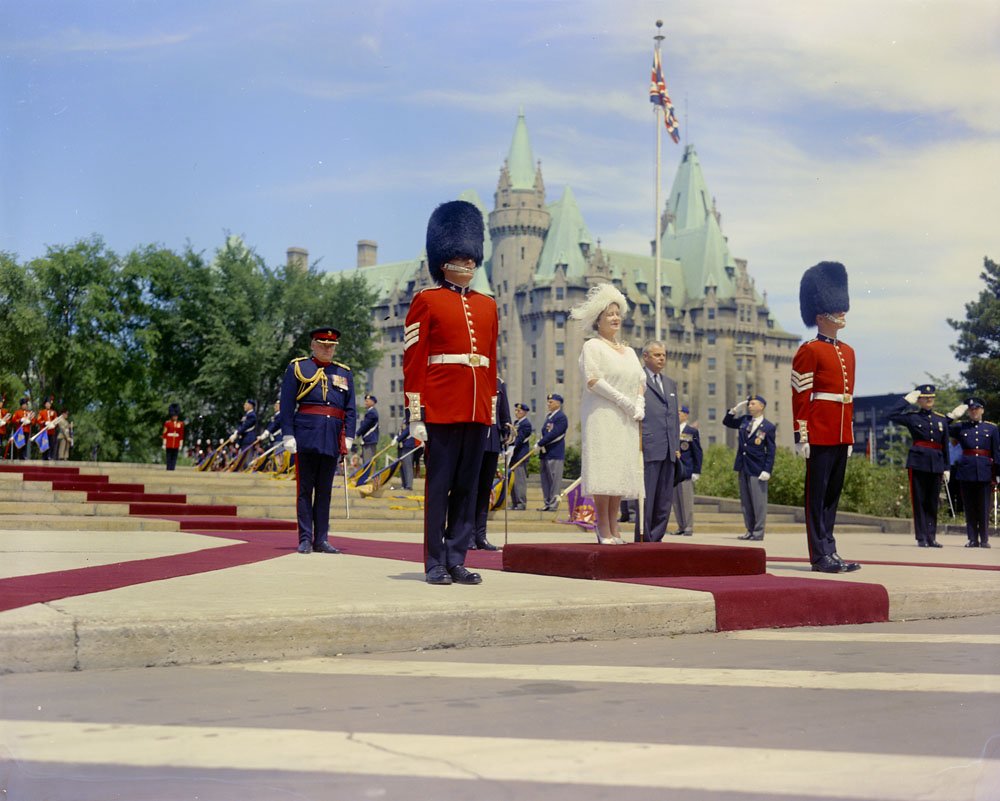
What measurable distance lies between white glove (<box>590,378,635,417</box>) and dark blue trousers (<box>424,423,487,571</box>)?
1.88m

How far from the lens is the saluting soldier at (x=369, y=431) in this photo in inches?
944

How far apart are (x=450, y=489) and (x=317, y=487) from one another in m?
3.87

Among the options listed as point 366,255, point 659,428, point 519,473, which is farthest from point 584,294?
point 659,428

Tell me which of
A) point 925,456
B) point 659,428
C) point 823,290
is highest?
point 823,290

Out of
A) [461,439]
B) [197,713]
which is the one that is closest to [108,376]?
[461,439]

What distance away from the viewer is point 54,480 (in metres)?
21.6

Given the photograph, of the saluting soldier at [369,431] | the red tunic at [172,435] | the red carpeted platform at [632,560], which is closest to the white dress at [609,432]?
the red carpeted platform at [632,560]

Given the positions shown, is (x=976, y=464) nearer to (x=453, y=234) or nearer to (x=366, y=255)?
(x=453, y=234)

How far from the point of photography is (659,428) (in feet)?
37.2

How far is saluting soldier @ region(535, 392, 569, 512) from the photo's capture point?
20.2 m

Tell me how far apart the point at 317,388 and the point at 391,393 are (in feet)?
384

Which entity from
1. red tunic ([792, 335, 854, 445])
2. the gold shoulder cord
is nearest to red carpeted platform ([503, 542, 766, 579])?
red tunic ([792, 335, 854, 445])

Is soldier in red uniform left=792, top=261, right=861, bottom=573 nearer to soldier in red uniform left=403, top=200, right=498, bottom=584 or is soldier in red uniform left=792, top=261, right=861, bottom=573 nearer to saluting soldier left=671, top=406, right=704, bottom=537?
soldier in red uniform left=403, top=200, right=498, bottom=584

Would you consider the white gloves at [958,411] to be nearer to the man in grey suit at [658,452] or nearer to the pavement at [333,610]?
the man in grey suit at [658,452]
